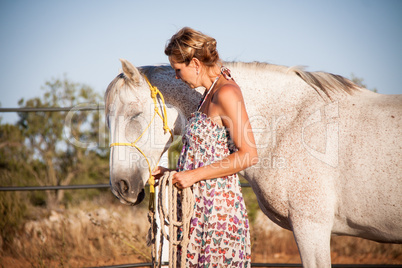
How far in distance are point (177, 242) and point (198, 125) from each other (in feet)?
2.09

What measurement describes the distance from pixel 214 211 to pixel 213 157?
29cm

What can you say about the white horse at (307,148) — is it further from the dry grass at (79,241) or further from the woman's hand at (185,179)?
the dry grass at (79,241)

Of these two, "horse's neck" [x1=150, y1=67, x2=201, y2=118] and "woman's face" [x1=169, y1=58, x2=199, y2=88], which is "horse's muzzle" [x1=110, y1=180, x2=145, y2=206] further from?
"woman's face" [x1=169, y1=58, x2=199, y2=88]

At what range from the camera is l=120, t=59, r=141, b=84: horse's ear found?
6.72 ft

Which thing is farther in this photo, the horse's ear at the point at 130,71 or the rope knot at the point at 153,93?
the rope knot at the point at 153,93

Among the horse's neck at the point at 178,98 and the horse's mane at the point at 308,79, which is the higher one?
the horse's mane at the point at 308,79

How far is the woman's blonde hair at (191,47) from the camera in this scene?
5.65ft

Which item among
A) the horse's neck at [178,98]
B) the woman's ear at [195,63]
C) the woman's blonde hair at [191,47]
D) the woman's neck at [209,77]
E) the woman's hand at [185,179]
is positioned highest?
the woman's blonde hair at [191,47]

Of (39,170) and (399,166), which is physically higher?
(399,166)

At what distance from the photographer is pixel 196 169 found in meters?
1.65

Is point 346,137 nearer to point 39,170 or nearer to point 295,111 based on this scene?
point 295,111

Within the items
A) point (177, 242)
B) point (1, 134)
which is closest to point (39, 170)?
point (1, 134)

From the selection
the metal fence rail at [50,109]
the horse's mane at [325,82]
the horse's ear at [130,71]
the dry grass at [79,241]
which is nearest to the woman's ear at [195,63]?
the horse's ear at [130,71]

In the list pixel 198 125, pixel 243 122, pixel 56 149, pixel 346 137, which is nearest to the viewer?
pixel 243 122
